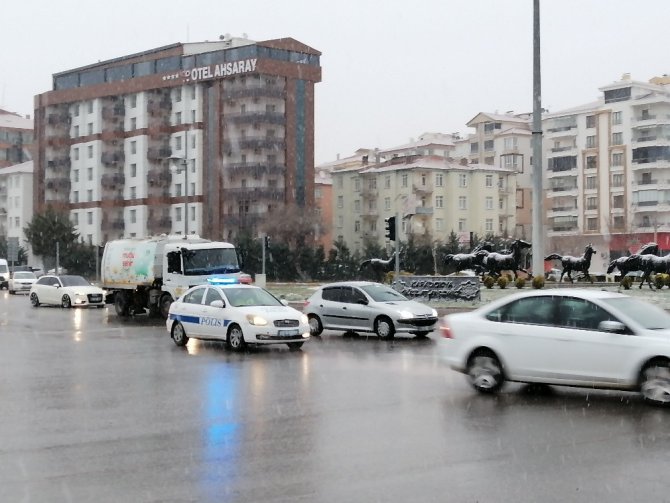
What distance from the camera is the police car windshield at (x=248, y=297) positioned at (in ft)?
63.3

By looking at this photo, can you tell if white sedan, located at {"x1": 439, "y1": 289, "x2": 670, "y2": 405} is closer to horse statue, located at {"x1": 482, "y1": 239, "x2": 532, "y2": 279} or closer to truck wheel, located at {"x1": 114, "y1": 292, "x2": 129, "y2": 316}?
truck wheel, located at {"x1": 114, "y1": 292, "x2": 129, "y2": 316}

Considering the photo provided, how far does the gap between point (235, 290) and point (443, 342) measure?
760cm

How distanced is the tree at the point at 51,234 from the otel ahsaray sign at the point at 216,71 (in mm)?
18036

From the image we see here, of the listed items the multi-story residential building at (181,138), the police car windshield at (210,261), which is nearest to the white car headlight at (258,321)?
the police car windshield at (210,261)

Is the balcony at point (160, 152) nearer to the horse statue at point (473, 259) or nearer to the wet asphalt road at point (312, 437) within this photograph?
the horse statue at point (473, 259)

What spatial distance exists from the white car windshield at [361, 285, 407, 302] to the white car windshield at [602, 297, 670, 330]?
10373mm

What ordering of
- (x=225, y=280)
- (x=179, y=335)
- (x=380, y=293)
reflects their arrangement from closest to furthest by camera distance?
(x=179, y=335) < (x=380, y=293) < (x=225, y=280)

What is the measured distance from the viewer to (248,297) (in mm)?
19562

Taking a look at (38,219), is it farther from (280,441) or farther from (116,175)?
(280,441)

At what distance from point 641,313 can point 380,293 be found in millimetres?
10977

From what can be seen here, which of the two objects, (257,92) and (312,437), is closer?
(312,437)

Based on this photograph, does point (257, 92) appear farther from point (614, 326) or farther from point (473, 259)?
point (614, 326)

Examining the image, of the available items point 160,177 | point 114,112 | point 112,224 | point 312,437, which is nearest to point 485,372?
point 312,437

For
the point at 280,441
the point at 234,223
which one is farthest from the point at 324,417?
the point at 234,223
